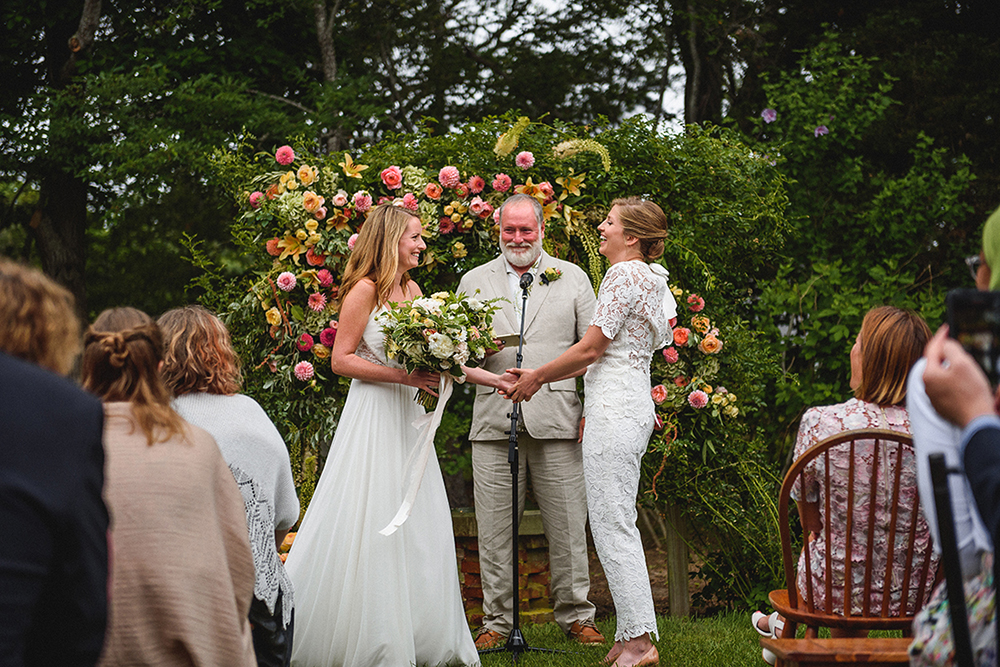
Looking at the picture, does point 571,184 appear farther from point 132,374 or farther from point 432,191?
point 132,374

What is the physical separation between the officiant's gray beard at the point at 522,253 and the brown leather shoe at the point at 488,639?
72.5 inches

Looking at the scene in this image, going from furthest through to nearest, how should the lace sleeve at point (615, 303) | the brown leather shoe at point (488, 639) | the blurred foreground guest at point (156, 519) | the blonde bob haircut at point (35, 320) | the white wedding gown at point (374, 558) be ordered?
the brown leather shoe at point (488, 639) → the lace sleeve at point (615, 303) → the white wedding gown at point (374, 558) → the blurred foreground guest at point (156, 519) → the blonde bob haircut at point (35, 320)

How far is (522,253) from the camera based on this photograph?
187 inches

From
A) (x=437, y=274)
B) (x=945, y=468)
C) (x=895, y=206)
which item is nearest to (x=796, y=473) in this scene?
(x=945, y=468)

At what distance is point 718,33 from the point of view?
8711 millimetres

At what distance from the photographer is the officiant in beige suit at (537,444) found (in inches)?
184

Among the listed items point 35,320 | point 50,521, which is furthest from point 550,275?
point 50,521

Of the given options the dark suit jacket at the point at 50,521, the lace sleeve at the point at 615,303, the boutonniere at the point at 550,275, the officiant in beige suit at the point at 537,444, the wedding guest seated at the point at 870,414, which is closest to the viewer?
the dark suit jacket at the point at 50,521

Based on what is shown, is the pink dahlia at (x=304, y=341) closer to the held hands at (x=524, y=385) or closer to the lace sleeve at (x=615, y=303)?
the held hands at (x=524, y=385)

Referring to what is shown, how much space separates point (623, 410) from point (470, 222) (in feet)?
5.72

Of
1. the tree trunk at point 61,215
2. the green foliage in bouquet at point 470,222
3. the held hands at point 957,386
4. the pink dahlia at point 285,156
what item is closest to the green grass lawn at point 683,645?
the green foliage in bouquet at point 470,222

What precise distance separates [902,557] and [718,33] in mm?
6822

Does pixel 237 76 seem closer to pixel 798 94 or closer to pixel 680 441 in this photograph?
pixel 798 94

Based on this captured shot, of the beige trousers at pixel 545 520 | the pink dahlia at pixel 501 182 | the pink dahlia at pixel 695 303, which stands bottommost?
the beige trousers at pixel 545 520
